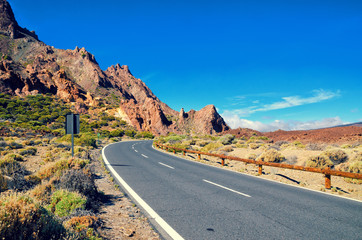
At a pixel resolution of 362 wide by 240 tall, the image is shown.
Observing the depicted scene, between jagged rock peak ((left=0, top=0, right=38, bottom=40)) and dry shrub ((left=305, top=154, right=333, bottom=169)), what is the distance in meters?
123

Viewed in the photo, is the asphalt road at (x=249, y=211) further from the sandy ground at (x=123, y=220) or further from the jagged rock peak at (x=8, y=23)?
the jagged rock peak at (x=8, y=23)

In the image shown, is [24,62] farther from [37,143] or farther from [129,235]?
[129,235]

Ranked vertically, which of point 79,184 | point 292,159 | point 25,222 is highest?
point 25,222

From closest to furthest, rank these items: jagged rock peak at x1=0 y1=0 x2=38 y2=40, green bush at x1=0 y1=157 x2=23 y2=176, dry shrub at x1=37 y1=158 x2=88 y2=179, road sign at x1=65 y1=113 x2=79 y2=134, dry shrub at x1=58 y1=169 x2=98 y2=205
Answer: dry shrub at x1=58 y1=169 x2=98 y2=205, green bush at x1=0 y1=157 x2=23 y2=176, dry shrub at x1=37 y1=158 x2=88 y2=179, road sign at x1=65 y1=113 x2=79 y2=134, jagged rock peak at x1=0 y1=0 x2=38 y2=40

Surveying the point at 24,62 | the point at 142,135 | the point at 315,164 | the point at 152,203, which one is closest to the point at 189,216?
the point at 152,203

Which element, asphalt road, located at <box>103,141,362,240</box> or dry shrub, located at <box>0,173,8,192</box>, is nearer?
asphalt road, located at <box>103,141,362,240</box>

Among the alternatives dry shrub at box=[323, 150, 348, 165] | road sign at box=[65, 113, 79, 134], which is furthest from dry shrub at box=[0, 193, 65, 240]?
dry shrub at box=[323, 150, 348, 165]

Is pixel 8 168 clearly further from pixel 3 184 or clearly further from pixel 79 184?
pixel 79 184

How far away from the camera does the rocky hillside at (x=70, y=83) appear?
7000 centimetres

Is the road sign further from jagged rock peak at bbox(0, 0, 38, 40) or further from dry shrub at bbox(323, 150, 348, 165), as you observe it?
jagged rock peak at bbox(0, 0, 38, 40)

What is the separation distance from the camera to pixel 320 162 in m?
12.4

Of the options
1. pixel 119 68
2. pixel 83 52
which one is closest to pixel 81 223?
pixel 83 52

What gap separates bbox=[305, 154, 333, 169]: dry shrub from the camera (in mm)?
12180

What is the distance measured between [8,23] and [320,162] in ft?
426
